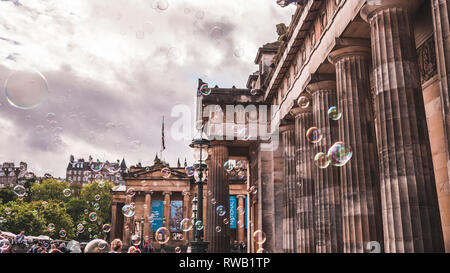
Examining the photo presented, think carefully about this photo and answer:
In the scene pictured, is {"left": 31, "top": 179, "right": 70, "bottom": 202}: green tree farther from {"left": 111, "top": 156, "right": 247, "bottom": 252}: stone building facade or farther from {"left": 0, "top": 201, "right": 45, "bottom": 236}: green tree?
{"left": 111, "top": 156, "right": 247, "bottom": 252}: stone building facade

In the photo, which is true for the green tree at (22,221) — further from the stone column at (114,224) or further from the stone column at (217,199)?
the stone column at (217,199)

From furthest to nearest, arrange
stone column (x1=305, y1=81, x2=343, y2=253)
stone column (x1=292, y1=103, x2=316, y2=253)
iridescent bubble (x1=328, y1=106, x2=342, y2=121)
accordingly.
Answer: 1. stone column (x1=292, y1=103, x2=316, y2=253)
2. stone column (x1=305, y1=81, x2=343, y2=253)
3. iridescent bubble (x1=328, y1=106, x2=342, y2=121)

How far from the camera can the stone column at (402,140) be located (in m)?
9.51

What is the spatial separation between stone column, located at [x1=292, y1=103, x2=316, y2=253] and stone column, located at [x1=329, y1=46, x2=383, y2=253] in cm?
492

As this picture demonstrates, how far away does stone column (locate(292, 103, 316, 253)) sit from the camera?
18375 mm

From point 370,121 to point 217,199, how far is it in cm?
1567

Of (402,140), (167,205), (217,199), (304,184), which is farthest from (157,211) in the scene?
(402,140)

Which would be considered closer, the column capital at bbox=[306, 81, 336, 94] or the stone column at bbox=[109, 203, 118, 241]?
the column capital at bbox=[306, 81, 336, 94]

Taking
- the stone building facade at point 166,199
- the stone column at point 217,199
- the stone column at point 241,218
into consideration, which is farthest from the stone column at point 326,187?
the stone column at point 241,218

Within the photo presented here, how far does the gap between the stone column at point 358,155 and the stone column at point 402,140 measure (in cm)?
245

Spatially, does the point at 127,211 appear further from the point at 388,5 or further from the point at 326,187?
the point at 388,5

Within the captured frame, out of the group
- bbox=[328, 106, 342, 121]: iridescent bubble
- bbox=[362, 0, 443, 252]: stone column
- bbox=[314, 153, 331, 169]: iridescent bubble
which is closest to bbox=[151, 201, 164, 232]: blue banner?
bbox=[314, 153, 331, 169]: iridescent bubble

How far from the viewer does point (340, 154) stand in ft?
41.0
